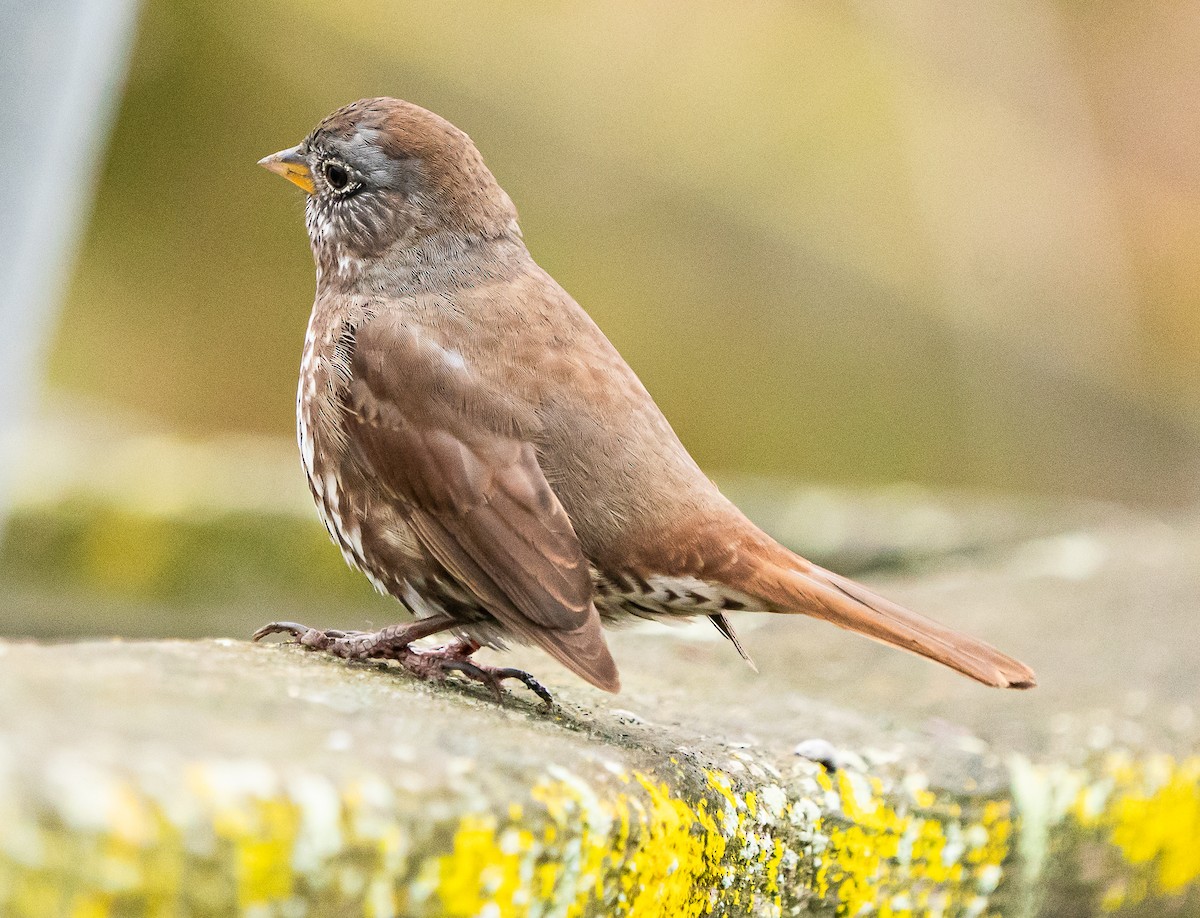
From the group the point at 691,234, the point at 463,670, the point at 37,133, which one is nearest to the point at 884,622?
the point at 463,670

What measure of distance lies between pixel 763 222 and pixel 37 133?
6754mm

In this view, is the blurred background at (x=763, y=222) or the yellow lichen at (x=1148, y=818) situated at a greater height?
the blurred background at (x=763, y=222)

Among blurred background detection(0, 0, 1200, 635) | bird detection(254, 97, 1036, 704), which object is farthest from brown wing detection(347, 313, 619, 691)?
blurred background detection(0, 0, 1200, 635)

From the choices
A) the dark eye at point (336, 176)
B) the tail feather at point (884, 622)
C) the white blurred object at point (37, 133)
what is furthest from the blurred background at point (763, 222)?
the tail feather at point (884, 622)

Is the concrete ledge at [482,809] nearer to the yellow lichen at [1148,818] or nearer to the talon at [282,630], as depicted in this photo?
the yellow lichen at [1148,818]

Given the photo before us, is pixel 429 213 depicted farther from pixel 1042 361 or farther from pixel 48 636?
pixel 1042 361

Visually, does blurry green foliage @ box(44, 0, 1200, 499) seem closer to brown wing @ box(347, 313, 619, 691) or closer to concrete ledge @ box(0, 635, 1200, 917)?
brown wing @ box(347, 313, 619, 691)

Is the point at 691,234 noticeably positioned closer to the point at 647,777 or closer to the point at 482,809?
the point at 647,777

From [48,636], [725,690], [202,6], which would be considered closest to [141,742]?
[725,690]

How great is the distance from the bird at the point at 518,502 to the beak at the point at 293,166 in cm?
54

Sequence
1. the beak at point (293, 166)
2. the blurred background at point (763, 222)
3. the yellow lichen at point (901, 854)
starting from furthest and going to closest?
the blurred background at point (763, 222), the beak at point (293, 166), the yellow lichen at point (901, 854)

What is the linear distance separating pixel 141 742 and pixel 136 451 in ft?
13.5

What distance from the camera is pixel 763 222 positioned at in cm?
977

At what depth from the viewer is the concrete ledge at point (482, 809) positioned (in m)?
1.48
